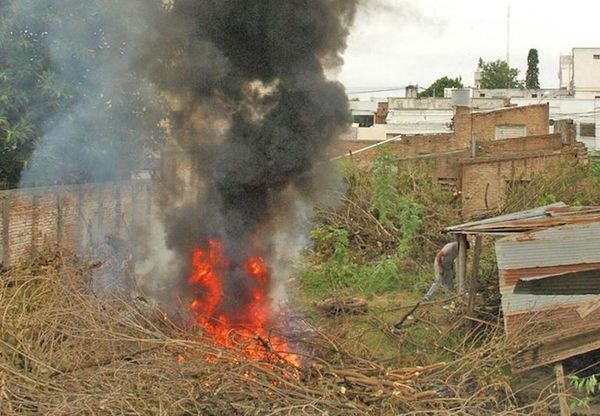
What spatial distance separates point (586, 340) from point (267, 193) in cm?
Answer: 492

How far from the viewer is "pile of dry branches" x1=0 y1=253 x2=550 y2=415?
6551 mm

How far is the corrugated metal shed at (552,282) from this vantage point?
25.2 feet

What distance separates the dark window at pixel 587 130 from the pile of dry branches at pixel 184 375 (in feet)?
103

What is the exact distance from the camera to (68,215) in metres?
13.1

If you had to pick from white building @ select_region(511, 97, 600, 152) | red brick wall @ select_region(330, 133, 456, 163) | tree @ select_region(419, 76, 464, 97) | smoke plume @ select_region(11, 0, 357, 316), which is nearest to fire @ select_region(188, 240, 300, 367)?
smoke plume @ select_region(11, 0, 357, 316)

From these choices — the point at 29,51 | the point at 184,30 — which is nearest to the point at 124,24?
the point at 29,51

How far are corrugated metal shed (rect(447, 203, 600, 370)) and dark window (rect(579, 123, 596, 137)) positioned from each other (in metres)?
27.7

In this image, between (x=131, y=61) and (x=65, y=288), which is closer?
(x=65, y=288)

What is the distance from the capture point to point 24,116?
12.9m

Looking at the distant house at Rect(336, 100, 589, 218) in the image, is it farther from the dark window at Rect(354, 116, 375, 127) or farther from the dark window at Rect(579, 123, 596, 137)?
the dark window at Rect(354, 116, 375, 127)

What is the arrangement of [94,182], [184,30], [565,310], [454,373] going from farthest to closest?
[94,182] < [184,30] < [565,310] < [454,373]

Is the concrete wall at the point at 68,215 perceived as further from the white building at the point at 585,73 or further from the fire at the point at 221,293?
the white building at the point at 585,73

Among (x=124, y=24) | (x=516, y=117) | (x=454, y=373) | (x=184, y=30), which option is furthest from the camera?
(x=516, y=117)

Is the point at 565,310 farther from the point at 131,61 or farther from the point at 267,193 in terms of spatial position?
the point at 131,61
